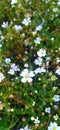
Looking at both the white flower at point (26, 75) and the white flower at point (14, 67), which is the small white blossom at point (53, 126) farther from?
the white flower at point (14, 67)

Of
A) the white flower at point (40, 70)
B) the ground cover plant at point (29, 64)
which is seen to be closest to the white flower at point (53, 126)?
the ground cover plant at point (29, 64)

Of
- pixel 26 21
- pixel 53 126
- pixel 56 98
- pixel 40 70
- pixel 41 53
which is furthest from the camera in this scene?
pixel 26 21

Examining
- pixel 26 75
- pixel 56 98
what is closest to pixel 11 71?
pixel 26 75

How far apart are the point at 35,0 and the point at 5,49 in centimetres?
87

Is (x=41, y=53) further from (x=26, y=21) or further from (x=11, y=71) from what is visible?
(x=26, y=21)

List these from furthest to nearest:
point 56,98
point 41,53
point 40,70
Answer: point 41,53
point 40,70
point 56,98

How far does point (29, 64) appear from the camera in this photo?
3.45m

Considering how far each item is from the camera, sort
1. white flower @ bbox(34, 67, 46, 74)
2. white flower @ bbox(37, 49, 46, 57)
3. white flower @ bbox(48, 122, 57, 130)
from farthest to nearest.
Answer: white flower @ bbox(37, 49, 46, 57)
white flower @ bbox(34, 67, 46, 74)
white flower @ bbox(48, 122, 57, 130)

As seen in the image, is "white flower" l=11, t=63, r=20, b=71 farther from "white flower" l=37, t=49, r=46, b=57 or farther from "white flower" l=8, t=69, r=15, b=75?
"white flower" l=37, t=49, r=46, b=57

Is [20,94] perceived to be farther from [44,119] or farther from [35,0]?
[35,0]

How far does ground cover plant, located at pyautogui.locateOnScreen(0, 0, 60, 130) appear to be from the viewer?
3.00m

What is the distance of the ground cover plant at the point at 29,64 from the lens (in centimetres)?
300

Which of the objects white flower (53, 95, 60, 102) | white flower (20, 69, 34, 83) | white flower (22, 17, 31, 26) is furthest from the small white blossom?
white flower (22, 17, 31, 26)

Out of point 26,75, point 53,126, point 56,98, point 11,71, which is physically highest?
point 11,71
